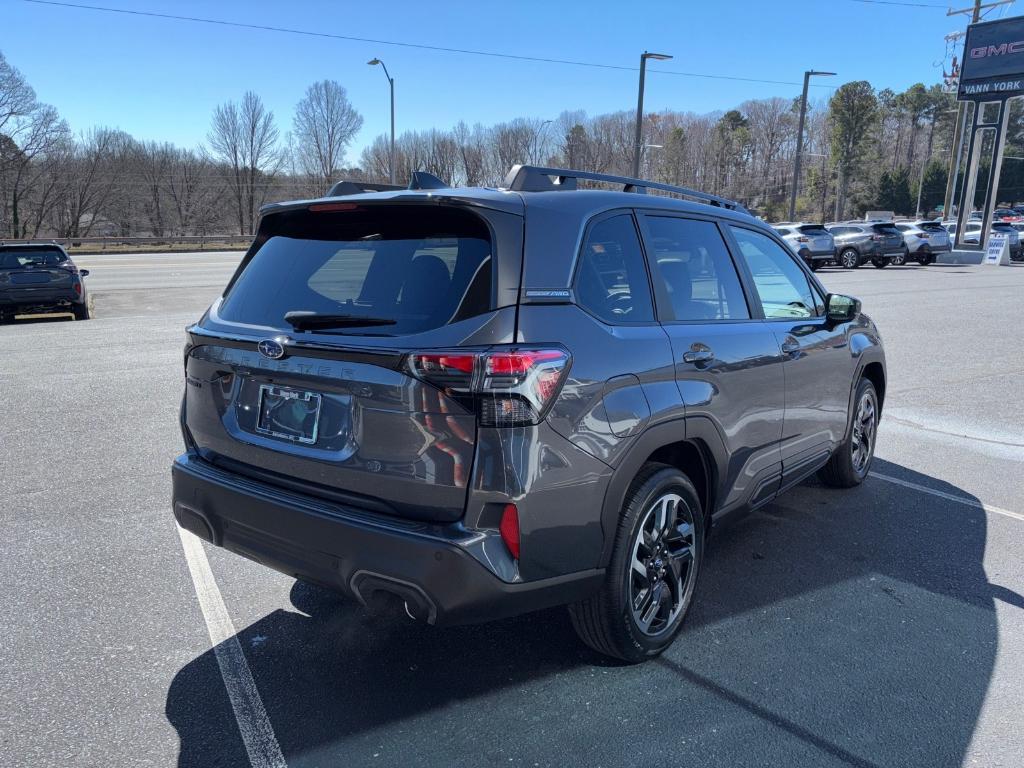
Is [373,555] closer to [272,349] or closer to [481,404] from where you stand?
[481,404]

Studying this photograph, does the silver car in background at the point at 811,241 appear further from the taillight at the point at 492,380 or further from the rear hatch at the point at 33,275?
the taillight at the point at 492,380

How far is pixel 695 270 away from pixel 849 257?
30.7 m

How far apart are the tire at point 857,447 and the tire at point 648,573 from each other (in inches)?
87.4

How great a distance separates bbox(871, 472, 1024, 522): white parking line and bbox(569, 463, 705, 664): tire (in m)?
2.73

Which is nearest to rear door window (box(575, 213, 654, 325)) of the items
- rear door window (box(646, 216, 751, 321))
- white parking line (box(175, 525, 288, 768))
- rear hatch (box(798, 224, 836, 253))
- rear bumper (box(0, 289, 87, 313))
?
rear door window (box(646, 216, 751, 321))

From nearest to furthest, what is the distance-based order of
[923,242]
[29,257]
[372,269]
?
1. [372,269]
2. [29,257]
3. [923,242]

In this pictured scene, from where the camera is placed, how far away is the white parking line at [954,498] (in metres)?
4.90

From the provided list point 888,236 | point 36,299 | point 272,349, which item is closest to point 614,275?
point 272,349

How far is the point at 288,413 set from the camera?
2.81 m

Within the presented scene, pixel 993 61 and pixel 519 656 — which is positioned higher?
pixel 993 61

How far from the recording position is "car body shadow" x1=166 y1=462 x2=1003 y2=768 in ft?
8.48

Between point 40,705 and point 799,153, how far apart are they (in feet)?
133

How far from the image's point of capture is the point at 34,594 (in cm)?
363

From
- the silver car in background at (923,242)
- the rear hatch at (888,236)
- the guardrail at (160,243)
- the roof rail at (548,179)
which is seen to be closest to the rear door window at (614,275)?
the roof rail at (548,179)
